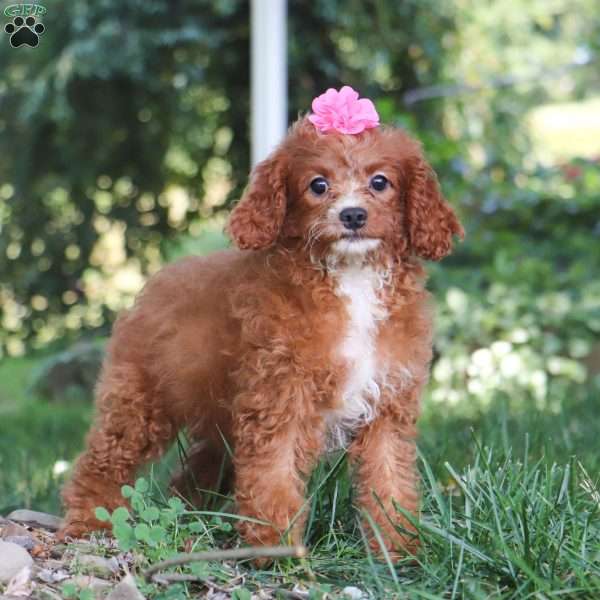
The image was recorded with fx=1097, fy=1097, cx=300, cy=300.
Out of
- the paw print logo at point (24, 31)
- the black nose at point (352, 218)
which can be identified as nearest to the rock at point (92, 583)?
the black nose at point (352, 218)

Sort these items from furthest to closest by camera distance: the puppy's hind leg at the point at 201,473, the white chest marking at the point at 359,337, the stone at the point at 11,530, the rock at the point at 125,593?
1. the puppy's hind leg at the point at 201,473
2. the stone at the point at 11,530
3. the white chest marking at the point at 359,337
4. the rock at the point at 125,593

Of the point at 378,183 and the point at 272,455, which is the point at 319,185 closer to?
the point at 378,183

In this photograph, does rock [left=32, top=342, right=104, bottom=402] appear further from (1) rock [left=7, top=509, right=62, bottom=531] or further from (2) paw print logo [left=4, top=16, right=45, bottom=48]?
(1) rock [left=7, top=509, right=62, bottom=531]

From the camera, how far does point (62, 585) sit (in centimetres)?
303

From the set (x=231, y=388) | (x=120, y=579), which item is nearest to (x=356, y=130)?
(x=231, y=388)

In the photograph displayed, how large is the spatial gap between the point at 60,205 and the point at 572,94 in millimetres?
11909

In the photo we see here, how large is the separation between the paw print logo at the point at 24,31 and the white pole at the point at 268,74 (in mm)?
1345

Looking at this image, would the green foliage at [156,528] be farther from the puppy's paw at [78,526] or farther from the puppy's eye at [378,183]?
the puppy's eye at [378,183]

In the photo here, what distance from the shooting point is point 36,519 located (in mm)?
3887

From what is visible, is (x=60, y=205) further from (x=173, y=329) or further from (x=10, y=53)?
(x=173, y=329)

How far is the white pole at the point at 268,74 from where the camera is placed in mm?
6105

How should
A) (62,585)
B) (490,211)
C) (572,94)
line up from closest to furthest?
(62,585) → (490,211) → (572,94)

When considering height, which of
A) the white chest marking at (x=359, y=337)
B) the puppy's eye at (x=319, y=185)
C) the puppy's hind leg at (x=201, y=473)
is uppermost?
the puppy's eye at (x=319, y=185)

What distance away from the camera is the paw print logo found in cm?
626
